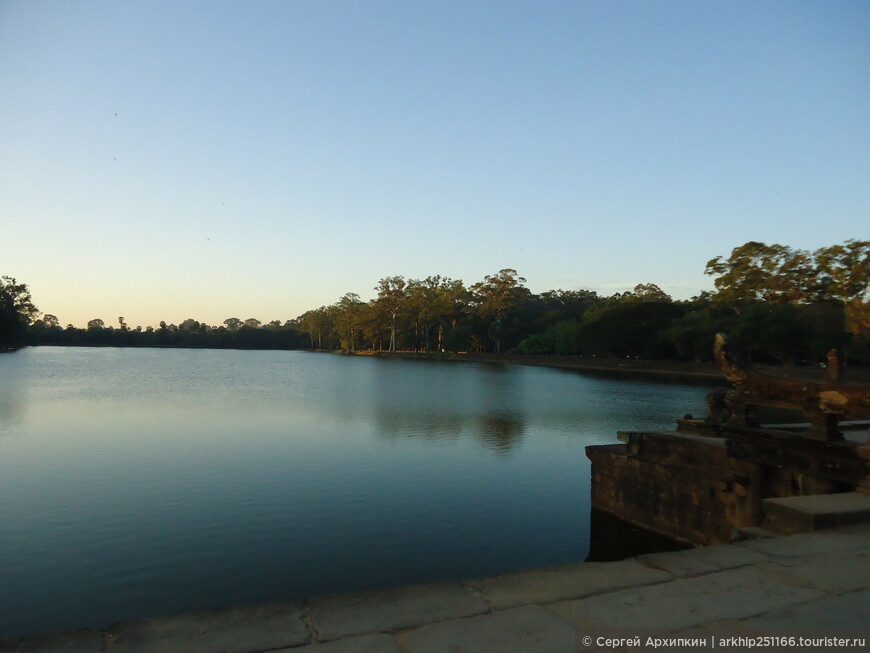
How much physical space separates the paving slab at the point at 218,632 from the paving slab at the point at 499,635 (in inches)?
23.2

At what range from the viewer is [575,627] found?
119 inches

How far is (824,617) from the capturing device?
311cm

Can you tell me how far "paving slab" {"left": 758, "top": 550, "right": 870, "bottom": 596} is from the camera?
355cm

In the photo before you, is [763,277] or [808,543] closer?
[808,543]

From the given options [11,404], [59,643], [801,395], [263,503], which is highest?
[801,395]

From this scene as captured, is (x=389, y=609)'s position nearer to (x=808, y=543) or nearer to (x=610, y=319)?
(x=808, y=543)

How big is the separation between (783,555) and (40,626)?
23.1ft

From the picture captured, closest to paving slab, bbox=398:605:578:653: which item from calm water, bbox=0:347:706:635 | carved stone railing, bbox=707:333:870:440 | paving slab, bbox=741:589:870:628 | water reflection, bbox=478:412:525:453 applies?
paving slab, bbox=741:589:870:628

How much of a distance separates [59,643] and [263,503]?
7.98 metres

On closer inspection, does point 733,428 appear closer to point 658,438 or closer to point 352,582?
point 658,438

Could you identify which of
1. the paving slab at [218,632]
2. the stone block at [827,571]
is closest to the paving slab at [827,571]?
the stone block at [827,571]

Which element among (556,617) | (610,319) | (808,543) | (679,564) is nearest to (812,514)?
(808,543)

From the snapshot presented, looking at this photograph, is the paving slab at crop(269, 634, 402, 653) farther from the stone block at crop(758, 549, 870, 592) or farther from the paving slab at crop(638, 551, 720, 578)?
the stone block at crop(758, 549, 870, 592)

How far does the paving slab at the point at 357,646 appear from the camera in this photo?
109 inches
